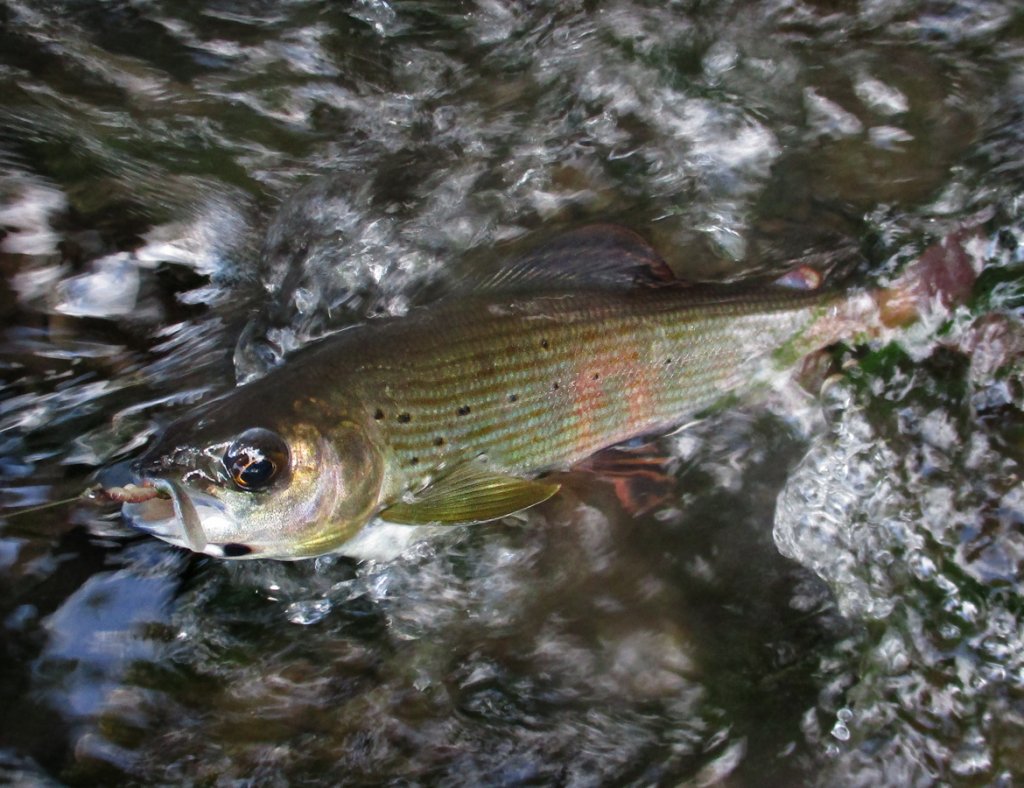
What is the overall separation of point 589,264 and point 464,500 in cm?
117

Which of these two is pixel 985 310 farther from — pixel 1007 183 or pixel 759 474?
pixel 759 474

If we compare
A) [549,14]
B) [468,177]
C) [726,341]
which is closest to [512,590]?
[726,341]

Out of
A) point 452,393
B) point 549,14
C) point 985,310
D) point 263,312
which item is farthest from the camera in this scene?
point 549,14

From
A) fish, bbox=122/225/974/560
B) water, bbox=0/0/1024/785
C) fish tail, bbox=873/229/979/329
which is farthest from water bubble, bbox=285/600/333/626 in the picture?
fish tail, bbox=873/229/979/329

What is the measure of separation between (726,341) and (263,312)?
2.17 m

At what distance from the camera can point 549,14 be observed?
14.1 feet

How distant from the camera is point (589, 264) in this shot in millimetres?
3359

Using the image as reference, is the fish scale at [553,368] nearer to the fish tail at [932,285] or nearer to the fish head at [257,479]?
the fish head at [257,479]

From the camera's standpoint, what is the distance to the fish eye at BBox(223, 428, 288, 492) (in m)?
2.56

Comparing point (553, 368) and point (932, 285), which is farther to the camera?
point (932, 285)

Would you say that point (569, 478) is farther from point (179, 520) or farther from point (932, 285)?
point (932, 285)

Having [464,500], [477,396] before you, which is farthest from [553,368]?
[464,500]

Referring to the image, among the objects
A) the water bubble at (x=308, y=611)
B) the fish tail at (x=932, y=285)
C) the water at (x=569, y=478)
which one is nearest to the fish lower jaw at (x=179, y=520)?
the water at (x=569, y=478)

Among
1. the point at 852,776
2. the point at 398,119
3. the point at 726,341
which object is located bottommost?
the point at 852,776
